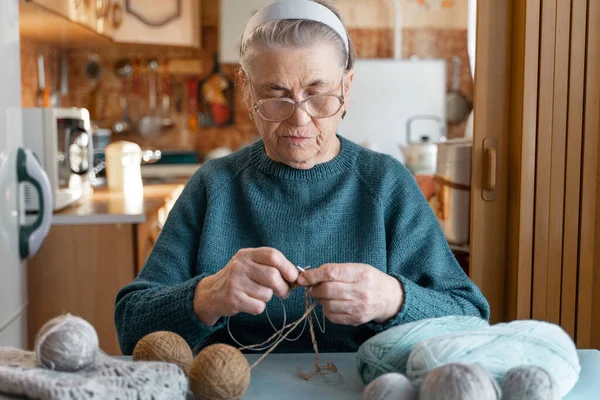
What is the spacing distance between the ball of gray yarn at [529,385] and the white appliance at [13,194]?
1.58m

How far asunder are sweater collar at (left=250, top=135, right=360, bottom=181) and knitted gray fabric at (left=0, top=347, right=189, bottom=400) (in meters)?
0.63

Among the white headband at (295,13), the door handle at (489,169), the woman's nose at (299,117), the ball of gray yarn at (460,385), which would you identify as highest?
the white headband at (295,13)

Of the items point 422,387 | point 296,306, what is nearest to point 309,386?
point 422,387

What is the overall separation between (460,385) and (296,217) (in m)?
0.68

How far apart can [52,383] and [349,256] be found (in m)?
0.67

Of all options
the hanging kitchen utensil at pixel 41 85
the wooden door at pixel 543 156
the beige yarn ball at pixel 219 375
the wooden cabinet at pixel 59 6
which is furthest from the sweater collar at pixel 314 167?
the hanging kitchen utensil at pixel 41 85

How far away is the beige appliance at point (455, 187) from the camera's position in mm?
1859

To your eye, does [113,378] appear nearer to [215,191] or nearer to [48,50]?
[215,191]

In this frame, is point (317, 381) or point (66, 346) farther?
point (317, 381)

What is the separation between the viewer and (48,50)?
154 inches

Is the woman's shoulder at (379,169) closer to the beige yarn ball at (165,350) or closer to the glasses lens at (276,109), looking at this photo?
the glasses lens at (276,109)

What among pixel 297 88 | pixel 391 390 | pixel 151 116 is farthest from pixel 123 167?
pixel 391 390

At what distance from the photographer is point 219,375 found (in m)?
0.84

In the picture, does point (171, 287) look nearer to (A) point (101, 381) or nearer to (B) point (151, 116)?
(A) point (101, 381)
